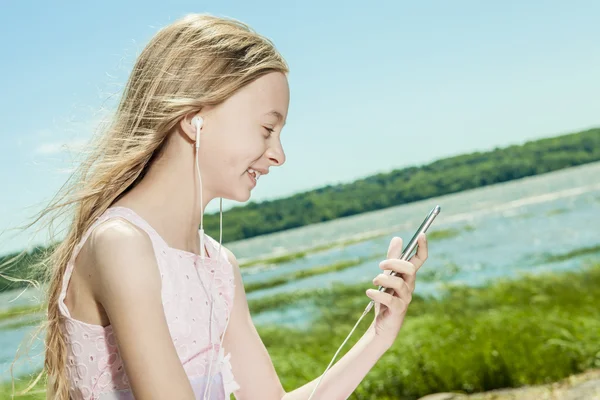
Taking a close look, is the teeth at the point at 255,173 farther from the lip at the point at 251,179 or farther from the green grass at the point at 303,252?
the green grass at the point at 303,252

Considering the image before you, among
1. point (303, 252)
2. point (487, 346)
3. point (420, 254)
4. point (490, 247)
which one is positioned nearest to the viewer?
point (420, 254)

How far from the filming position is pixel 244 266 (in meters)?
29.7

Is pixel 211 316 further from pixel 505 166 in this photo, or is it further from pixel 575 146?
pixel 575 146

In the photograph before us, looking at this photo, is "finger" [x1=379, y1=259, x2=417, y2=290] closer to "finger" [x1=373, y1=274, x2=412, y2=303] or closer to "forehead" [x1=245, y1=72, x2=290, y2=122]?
"finger" [x1=373, y1=274, x2=412, y2=303]

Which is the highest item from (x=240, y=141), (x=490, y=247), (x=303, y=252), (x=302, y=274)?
(x=240, y=141)

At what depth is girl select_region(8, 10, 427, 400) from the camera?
5.50 feet

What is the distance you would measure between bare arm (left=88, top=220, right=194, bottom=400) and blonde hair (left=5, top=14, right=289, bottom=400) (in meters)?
0.28

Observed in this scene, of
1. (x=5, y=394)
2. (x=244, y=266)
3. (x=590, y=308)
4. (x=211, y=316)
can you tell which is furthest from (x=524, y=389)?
(x=244, y=266)

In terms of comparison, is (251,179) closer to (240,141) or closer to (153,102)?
(240,141)

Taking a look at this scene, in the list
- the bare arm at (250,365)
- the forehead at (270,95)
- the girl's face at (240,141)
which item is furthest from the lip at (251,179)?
the bare arm at (250,365)

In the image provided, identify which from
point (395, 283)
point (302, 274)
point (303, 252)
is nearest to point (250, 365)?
point (395, 283)

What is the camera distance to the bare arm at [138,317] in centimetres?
147

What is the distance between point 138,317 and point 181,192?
406 mm

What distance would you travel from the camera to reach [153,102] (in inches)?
70.5
